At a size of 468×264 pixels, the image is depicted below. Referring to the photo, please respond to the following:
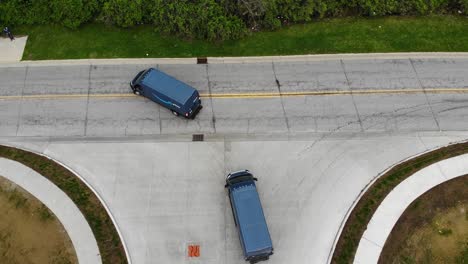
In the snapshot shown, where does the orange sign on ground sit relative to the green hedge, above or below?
below

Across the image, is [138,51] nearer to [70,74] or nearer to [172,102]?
[70,74]

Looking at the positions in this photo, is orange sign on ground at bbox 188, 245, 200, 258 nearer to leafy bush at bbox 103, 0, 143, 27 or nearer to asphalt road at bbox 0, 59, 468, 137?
asphalt road at bbox 0, 59, 468, 137

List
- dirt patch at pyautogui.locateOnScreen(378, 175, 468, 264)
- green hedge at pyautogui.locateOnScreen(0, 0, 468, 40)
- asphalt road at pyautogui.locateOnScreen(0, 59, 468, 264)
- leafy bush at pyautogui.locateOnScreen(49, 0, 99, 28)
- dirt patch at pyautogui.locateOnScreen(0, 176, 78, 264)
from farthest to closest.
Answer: leafy bush at pyautogui.locateOnScreen(49, 0, 99, 28), green hedge at pyautogui.locateOnScreen(0, 0, 468, 40), asphalt road at pyautogui.locateOnScreen(0, 59, 468, 264), dirt patch at pyautogui.locateOnScreen(378, 175, 468, 264), dirt patch at pyautogui.locateOnScreen(0, 176, 78, 264)

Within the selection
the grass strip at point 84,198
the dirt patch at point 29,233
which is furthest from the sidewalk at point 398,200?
the dirt patch at point 29,233

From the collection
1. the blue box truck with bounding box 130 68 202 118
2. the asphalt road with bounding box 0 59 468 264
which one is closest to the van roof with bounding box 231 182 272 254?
the asphalt road with bounding box 0 59 468 264

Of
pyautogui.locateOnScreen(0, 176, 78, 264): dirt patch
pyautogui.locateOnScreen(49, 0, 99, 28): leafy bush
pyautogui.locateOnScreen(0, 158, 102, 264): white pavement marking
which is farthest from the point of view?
pyautogui.locateOnScreen(49, 0, 99, 28): leafy bush

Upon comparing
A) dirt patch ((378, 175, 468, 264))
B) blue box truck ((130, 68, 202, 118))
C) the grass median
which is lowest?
dirt patch ((378, 175, 468, 264))
